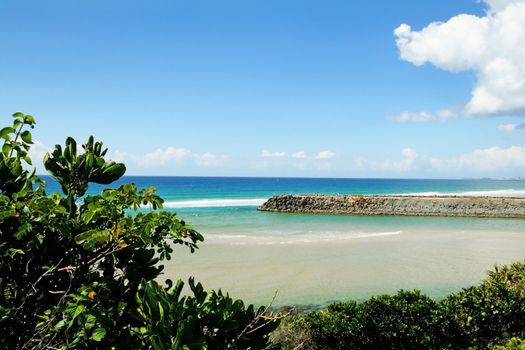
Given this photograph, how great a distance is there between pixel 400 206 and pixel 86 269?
4630cm

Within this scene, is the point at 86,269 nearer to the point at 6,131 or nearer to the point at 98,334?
the point at 98,334

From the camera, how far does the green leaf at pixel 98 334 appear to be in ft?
6.48

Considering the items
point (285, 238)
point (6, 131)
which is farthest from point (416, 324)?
point (285, 238)

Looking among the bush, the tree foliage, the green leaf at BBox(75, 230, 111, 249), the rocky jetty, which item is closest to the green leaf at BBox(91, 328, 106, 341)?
the tree foliage

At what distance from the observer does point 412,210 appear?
44656 mm

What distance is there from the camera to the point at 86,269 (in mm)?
2506

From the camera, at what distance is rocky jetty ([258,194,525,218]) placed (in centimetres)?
4300

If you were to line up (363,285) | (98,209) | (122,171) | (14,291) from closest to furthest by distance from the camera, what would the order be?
(98,209) < (14,291) < (122,171) < (363,285)

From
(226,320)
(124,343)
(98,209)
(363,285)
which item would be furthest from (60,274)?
(363,285)

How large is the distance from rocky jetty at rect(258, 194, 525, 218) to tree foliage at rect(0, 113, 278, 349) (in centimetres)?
4347

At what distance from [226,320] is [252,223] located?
32.2 meters

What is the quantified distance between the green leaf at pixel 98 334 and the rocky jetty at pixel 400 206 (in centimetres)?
4405

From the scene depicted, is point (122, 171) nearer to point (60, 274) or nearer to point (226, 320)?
point (60, 274)

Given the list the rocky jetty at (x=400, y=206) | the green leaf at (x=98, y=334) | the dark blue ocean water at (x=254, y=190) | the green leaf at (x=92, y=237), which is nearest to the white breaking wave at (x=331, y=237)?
the rocky jetty at (x=400, y=206)
